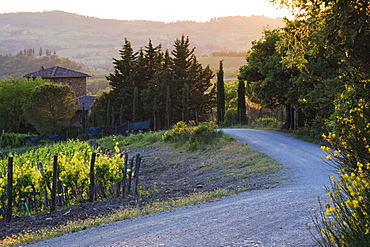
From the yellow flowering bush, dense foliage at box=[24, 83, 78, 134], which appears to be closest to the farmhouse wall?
dense foliage at box=[24, 83, 78, 134]

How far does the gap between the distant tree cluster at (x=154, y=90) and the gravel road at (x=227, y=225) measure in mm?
37293

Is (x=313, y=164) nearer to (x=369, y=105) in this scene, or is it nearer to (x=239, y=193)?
(x=239, y=193)

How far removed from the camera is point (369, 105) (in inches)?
243

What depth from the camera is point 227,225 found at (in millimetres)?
8930

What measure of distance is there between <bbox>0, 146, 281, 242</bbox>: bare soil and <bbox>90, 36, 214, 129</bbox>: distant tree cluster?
61.7 feet

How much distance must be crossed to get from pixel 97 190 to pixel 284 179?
656 cm

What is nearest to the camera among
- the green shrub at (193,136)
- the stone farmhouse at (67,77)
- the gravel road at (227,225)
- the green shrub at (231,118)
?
the gravel road at (227,225)

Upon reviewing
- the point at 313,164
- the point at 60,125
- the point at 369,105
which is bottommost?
the point at 60,125

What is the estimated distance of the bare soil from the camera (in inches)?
481

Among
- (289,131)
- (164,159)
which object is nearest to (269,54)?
(289,131)

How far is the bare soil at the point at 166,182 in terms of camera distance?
40.1 feet

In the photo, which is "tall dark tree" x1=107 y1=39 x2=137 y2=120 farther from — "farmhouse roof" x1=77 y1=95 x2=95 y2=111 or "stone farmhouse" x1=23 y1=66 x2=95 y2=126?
"stone farmhouse" x1=23 y1=66 x2=95 y2=126

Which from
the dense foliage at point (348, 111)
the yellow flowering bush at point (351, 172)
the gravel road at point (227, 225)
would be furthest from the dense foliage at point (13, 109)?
the yellow flowering bush at point (351, 172)

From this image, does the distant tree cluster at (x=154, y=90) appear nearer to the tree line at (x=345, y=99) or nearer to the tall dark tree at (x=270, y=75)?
the tall dark tree at (x=270, y=75)
